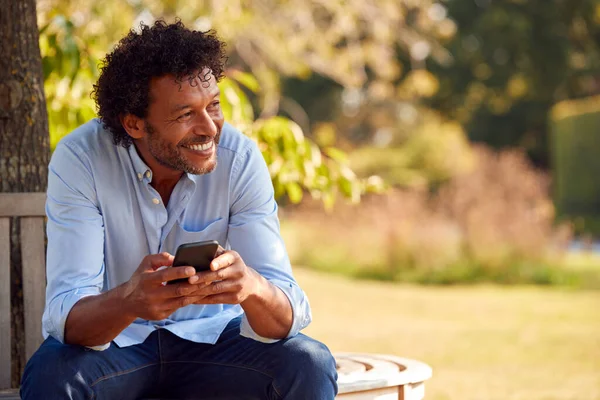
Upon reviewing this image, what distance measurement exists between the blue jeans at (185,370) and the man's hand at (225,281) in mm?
254

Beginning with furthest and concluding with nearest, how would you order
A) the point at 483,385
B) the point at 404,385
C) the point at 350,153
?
the point at 350,153 < the point at 483,385 < the point at 404,385

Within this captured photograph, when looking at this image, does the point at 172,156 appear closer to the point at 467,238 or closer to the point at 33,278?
the point at 33,278

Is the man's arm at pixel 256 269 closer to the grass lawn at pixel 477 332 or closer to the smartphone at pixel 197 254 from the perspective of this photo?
the smartphone at pixel 197 254

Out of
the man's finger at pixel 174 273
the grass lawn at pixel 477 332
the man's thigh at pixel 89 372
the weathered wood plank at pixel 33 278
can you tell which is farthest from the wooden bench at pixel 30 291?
the grass lawn at pixel 477 332

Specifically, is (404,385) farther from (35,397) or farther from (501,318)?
(501,318)

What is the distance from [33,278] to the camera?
3164mm

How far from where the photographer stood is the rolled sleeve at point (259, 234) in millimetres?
2496

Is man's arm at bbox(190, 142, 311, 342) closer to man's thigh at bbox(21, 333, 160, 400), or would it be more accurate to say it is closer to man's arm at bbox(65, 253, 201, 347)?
man's arm at bbox(65, 253, 201, 347)

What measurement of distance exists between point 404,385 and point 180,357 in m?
0.66

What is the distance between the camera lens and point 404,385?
2.73m

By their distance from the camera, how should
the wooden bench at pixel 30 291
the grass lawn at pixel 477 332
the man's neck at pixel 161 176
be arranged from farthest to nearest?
the grass lawn at pixel 477 332 → the wooden bench at pixel 30 291 → the man's neck at pixel 161 176

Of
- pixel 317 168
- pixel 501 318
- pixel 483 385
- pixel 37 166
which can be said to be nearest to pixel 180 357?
pixel 37 166

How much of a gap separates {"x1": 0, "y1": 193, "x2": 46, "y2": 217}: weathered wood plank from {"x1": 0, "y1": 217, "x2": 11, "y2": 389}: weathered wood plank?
0.05 metres

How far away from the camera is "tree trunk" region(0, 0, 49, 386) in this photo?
335 cm
